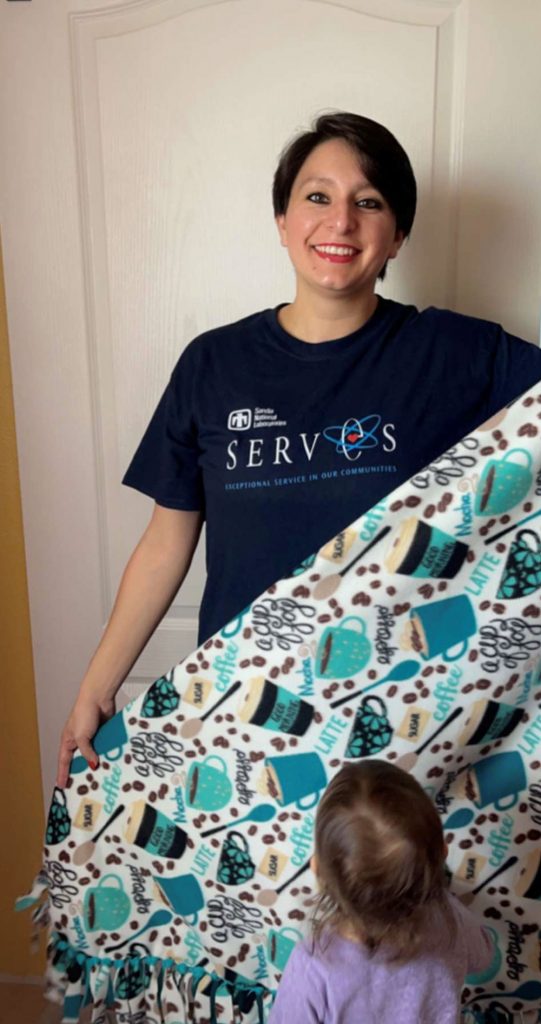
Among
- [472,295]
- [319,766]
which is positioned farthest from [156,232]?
[319,766]

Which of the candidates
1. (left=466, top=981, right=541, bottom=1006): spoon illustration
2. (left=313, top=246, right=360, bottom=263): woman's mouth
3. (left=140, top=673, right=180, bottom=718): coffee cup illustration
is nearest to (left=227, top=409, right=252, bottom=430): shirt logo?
(left=313, top=246, right=360, bottom=263): woman's mouth

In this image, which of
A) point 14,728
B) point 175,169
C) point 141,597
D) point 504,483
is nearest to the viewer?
point 504,483

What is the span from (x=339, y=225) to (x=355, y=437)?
0.27 meters

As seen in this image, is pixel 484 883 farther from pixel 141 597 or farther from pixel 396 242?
pixel 396 242

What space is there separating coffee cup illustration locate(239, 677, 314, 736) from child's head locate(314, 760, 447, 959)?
0.18 meters

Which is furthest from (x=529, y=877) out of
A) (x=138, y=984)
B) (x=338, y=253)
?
(x=338, y=253)

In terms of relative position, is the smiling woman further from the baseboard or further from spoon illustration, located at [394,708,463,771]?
the baseboard

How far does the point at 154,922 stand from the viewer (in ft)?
4.08

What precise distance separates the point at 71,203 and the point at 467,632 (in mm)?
981

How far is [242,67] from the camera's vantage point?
1.44 meters

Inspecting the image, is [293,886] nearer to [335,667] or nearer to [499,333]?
[335,667]

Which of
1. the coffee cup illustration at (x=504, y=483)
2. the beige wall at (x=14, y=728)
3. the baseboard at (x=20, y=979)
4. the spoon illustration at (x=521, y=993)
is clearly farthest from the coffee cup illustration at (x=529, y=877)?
the baseboard at (x=20, y=979)

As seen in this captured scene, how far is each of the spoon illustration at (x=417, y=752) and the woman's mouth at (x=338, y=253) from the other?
1.93 ft

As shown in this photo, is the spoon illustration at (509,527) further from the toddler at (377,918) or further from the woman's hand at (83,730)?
the woman's hand at (83,730)
